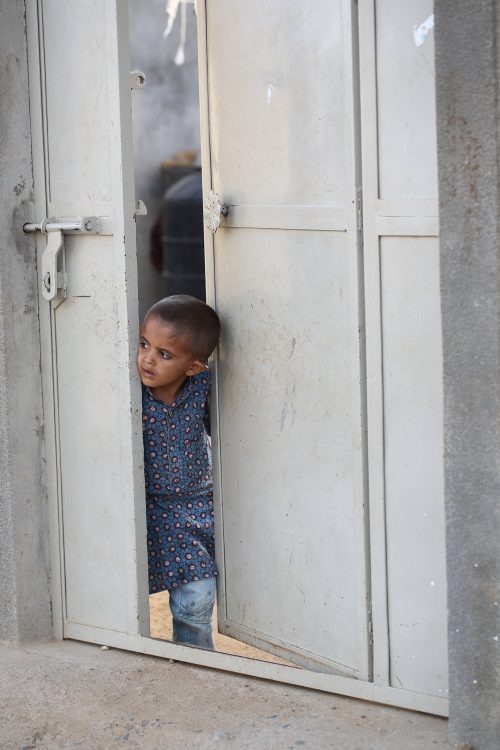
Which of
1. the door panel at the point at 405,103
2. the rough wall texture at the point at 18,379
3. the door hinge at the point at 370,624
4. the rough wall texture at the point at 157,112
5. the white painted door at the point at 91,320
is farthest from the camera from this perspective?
the rough wall texture at the point at 157,112

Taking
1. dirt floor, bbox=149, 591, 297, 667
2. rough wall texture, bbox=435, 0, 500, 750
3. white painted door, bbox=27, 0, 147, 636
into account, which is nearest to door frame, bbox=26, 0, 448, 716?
white painted door, bbox=27, 0, 147, 636

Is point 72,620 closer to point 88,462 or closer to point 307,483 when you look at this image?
point 88,462

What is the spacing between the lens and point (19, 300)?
354 cm

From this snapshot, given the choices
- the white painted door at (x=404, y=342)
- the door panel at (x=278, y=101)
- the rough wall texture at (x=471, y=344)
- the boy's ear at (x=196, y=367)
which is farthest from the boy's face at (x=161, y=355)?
the rough wall texture at (x=471, y=344)

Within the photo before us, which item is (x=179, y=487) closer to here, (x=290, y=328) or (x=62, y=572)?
(x=62, y=572)

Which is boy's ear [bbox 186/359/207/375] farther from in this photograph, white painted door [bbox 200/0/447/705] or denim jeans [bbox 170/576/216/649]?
denim jeans [bbox 170/576/216/649]

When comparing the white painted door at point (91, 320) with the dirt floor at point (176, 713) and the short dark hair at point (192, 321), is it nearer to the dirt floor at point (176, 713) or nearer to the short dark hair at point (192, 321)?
the short dark hair at point (192, 321)

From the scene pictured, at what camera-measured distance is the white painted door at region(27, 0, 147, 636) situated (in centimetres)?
334

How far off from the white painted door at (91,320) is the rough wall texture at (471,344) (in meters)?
1.14

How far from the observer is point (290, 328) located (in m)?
3.24

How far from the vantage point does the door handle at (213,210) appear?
338 cm

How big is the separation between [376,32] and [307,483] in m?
1.24

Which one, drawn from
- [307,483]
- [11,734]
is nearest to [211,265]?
[307,483]

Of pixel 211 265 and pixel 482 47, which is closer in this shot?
pixel 482 47
